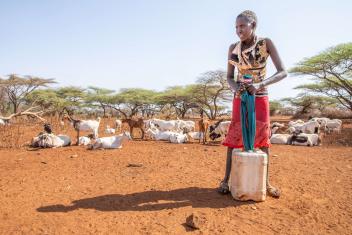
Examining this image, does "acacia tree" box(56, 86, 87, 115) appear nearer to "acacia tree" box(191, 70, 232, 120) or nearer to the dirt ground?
"acacia tree" box(191, 70, 232, 120)

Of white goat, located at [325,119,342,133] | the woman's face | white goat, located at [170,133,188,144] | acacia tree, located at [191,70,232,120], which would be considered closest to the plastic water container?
the woman's face

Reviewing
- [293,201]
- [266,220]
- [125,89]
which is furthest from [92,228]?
[125,89]

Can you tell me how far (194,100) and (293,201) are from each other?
28.7 meters

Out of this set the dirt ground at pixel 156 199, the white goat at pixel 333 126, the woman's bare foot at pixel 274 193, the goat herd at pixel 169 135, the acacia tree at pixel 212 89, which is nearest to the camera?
the dirt ground at pixel 156 199

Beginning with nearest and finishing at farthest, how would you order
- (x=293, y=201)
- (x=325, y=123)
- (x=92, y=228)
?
1. (x=92, y=228)
2. (x=293, y=201)
3. (x=325, y=123)

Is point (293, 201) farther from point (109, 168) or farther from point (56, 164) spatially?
point (56, 164)

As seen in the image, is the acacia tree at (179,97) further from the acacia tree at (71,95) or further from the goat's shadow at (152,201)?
the goat's shadow at (152,201)

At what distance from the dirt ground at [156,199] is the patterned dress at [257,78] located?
24.8 inches

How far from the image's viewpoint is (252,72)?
143 inches

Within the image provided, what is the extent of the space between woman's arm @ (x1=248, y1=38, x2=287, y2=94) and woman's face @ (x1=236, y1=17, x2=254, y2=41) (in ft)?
0.69

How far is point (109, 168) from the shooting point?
16.8 feet

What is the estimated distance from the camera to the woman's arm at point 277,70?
337 centimetres

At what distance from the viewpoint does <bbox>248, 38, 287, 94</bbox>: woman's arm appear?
11.1 ft

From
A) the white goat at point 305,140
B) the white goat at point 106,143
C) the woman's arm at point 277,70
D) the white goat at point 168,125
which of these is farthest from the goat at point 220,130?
the woman's arm at point 277,70
